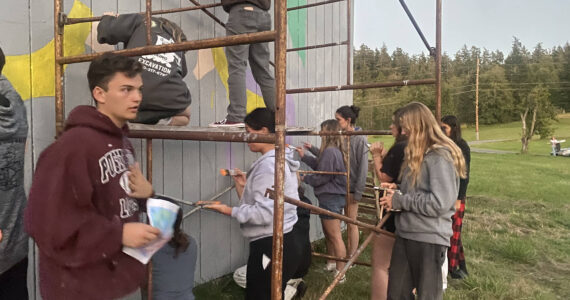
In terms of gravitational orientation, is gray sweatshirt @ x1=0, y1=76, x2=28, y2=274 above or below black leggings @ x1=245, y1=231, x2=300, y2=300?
above

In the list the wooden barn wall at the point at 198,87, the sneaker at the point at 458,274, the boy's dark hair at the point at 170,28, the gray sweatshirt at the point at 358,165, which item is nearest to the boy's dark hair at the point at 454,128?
the gray sweatshirt at the point at 358,165

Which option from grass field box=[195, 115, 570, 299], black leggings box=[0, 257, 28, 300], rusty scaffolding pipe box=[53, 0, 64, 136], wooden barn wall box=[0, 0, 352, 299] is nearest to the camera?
black leggings box=[0, 257, 28, 300]

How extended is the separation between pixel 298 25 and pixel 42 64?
11.6 feet

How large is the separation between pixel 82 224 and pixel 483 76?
81.8 meters

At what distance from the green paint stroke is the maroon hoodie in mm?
4113

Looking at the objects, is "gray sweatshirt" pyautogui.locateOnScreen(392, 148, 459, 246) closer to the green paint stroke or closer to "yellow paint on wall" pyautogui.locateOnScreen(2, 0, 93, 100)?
"yellow paint on wall" pyautogui.locateOnScreen(2, 0, 93, 100)

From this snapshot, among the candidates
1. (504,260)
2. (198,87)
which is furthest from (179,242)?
(504,260)

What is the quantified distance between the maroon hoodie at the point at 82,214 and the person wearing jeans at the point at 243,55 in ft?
3.99

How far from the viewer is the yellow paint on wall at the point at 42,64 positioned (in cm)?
236

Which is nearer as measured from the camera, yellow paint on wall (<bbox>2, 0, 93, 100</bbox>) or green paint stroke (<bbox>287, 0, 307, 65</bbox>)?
yellow paint on wall (<bbox>2, 0, 93, 100</bbox>)

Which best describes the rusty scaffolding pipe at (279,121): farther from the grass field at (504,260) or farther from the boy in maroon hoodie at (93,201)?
the grass field at (504,260)

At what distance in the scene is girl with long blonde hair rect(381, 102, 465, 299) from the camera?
8.43 ft

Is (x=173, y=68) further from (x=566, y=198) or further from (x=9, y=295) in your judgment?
(x=566, y=198)

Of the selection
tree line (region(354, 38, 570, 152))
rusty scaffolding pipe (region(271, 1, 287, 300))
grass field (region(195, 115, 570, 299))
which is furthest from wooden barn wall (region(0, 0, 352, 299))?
tree line (region(354, 38, 570, 152))
